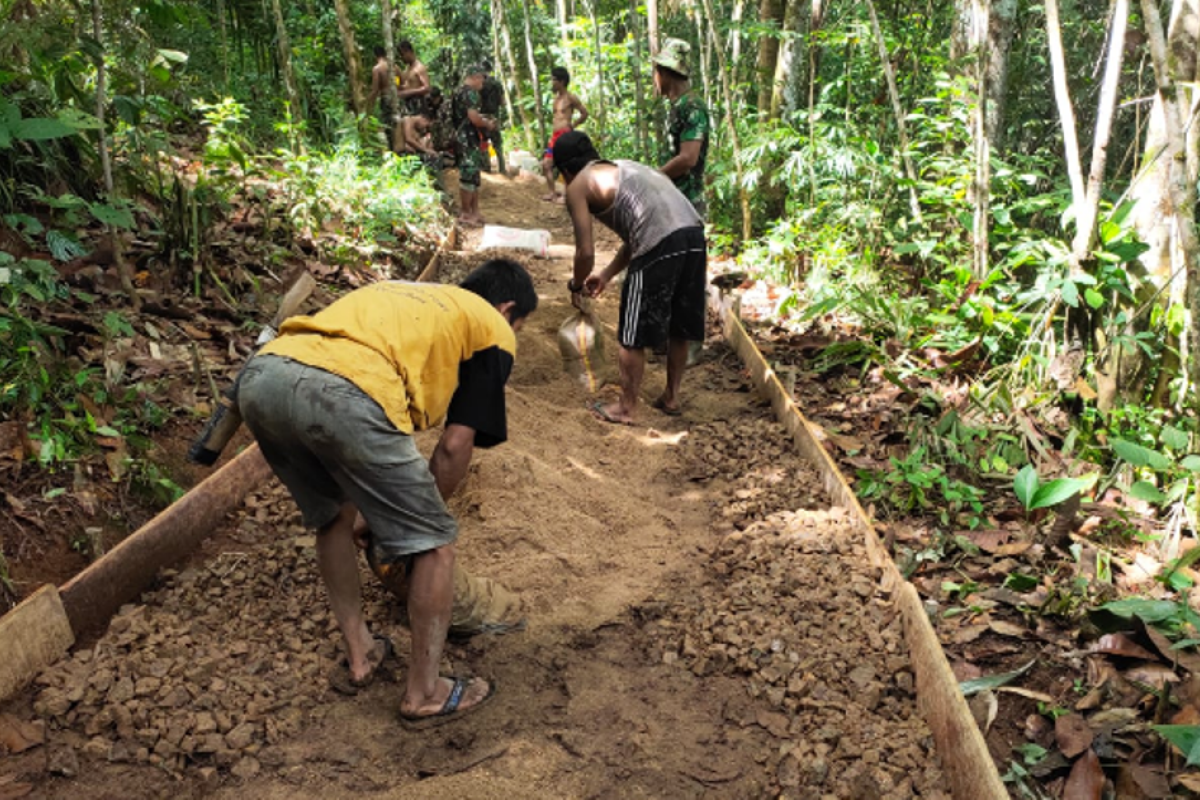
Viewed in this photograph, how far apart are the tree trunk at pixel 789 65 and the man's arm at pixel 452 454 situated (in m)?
6.17

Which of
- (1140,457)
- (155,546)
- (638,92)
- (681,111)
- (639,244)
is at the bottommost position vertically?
(155,546)

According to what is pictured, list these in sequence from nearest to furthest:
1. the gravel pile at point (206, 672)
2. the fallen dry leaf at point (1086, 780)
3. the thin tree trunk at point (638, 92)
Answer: the fallen dry leaf at point (1086, 780) → the gravel pile at point (206, 672) → the thin tree trunk at point (638, 92)

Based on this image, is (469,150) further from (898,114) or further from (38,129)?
(38,129)

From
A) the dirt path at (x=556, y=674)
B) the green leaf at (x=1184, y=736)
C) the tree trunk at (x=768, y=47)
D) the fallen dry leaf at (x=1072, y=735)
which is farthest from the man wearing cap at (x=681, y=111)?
the green leaf at (x=1184, y=736)

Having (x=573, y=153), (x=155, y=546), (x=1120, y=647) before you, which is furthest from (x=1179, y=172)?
(x=155, y=546)

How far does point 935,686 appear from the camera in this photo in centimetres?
238

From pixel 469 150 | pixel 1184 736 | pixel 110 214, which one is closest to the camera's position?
pixel 1184 736

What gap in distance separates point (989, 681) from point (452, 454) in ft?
5.71

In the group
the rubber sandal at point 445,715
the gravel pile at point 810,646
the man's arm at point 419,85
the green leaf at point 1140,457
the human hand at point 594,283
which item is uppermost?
the man's arm at point 419,85

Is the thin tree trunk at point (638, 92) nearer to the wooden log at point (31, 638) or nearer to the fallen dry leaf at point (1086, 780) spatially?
the wooden log at point (31, 638)

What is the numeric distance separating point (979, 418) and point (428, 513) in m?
2.91

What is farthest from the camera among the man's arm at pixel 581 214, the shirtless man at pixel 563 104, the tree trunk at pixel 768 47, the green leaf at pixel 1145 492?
the shirtless man at pixel 563 104

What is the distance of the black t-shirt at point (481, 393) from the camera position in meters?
2.57

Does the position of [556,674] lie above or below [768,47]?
below
